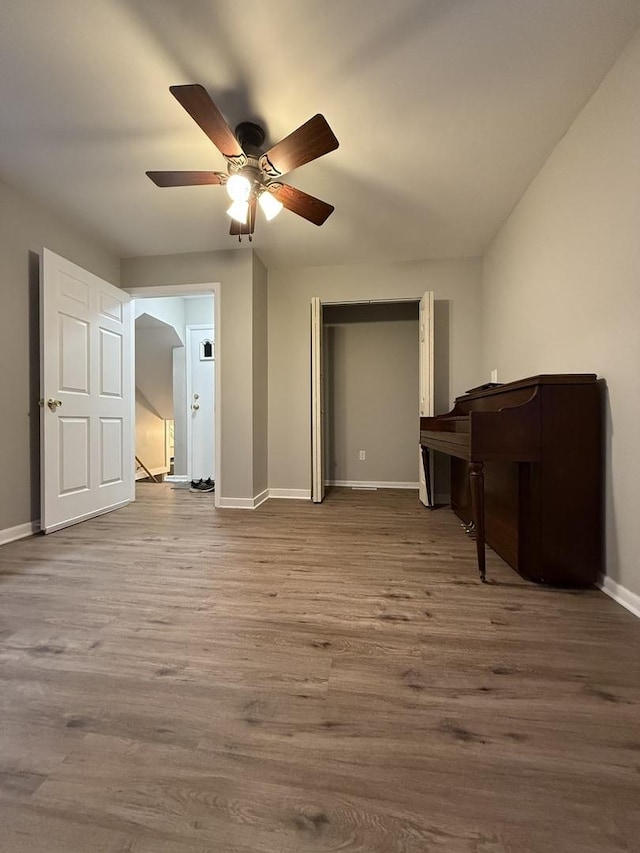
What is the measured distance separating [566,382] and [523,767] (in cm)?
148

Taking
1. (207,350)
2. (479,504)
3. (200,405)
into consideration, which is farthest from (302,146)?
(200,405)

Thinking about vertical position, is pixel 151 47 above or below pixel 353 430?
above

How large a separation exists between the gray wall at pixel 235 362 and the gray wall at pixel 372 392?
1.24 m

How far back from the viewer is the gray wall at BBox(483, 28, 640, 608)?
4.92 ft

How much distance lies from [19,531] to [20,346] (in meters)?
1.28

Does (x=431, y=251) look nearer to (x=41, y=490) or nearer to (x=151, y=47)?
(x=151, y=47)

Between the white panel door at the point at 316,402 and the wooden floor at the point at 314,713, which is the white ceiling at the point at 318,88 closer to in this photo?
the white panel door at the point at 316,402

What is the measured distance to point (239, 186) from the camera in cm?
196

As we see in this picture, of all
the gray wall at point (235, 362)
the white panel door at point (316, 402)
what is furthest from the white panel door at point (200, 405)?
the white panel door at point (316, 402)

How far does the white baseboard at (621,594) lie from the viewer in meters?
1.46

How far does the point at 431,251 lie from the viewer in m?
3.40

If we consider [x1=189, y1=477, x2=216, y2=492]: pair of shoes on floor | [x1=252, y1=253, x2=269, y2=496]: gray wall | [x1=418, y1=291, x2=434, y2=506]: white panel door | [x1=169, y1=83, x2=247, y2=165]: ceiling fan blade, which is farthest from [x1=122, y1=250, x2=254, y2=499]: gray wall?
[x1=418, y1=291, x2=434, y2=506]: white panel door

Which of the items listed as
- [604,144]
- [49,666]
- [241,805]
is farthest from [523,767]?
[604,144]

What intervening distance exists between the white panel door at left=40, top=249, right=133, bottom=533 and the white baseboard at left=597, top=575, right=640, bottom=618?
334 cm
